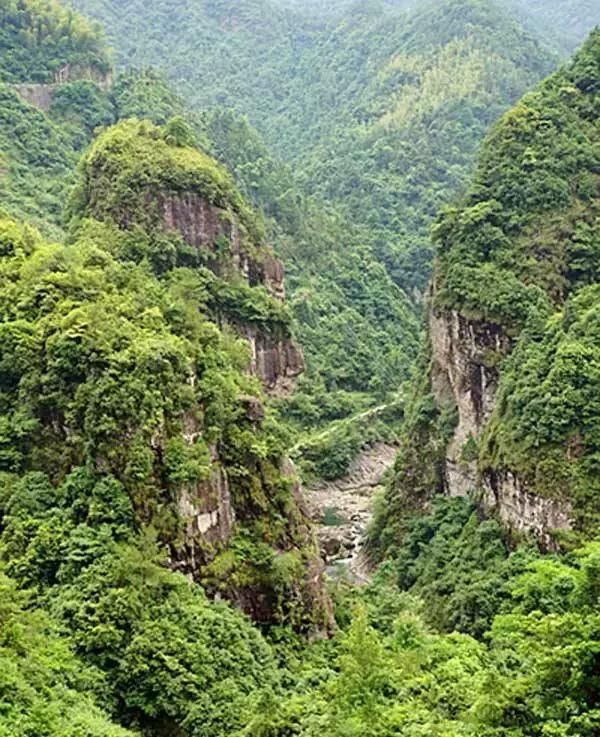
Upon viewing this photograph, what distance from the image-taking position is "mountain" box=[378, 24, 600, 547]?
115 feet

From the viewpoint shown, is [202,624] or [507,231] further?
[507,231]

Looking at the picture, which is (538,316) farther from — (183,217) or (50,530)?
(50,530)

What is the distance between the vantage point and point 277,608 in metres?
29.0

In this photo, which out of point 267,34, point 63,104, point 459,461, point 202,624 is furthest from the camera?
point 267,34

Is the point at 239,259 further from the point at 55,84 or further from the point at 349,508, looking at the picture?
the point at 55,84

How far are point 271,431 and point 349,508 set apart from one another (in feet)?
83.2

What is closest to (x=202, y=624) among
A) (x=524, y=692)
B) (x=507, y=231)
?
(x=524, y=692)

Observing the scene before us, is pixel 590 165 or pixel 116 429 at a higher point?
pixel 590 165

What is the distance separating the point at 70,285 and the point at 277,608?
11.1 meters

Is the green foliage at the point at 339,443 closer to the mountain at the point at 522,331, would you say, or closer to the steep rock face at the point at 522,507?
the mountain at the point at 522,331

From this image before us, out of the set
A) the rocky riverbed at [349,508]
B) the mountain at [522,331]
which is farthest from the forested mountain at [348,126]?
the mountain at [522,331]

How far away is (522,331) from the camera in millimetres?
41500

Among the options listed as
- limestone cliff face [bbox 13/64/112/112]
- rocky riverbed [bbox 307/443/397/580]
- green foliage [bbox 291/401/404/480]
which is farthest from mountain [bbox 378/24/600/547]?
limestone cliff face [bbox 13/64/112/112]

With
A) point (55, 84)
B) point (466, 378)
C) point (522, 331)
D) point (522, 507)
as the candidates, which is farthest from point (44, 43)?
point (522, 507)
